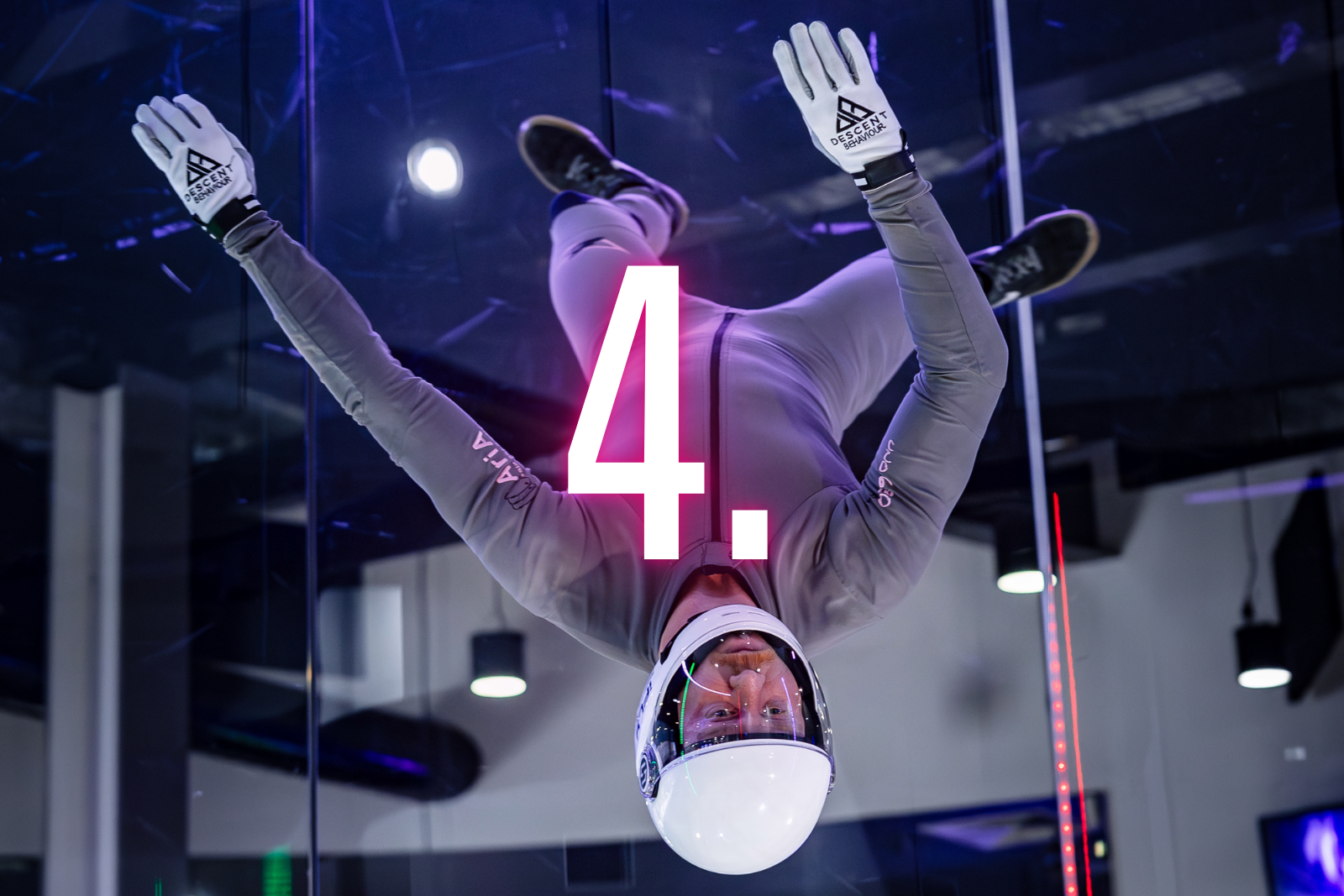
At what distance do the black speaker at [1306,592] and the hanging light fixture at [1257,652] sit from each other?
24 millimetres

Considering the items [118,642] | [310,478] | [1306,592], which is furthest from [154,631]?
[1306,592]

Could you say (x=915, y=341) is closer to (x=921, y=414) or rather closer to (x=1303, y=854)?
(x=921, y=414)

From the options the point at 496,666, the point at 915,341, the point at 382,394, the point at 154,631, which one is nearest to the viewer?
the point at 915,341

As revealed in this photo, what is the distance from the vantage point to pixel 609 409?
2.00 m

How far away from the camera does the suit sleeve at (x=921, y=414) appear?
162cm

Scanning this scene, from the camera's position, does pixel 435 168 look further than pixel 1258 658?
Yes

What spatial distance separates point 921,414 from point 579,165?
1140 millimetres

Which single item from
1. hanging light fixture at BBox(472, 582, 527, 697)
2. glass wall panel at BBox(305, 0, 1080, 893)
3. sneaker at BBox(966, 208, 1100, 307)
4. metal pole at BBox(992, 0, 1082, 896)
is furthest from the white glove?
hanging light fixture at BBox(472, 582, 527, 697)

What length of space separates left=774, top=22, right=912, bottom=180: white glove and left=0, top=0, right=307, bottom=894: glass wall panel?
137 centimetres

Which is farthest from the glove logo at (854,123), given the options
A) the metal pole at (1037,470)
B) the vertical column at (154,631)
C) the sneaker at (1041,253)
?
the vertical column at (154,631)

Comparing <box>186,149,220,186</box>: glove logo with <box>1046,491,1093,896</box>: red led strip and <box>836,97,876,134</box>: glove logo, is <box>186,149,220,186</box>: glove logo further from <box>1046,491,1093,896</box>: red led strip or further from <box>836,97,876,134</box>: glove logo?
<box>1046,491,1093,896</box>: red led strip

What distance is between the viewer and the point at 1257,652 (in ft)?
8.37

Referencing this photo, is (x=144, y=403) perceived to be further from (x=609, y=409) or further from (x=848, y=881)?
(x=848, y=881)

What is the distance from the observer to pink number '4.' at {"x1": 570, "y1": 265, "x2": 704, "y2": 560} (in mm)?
1887
